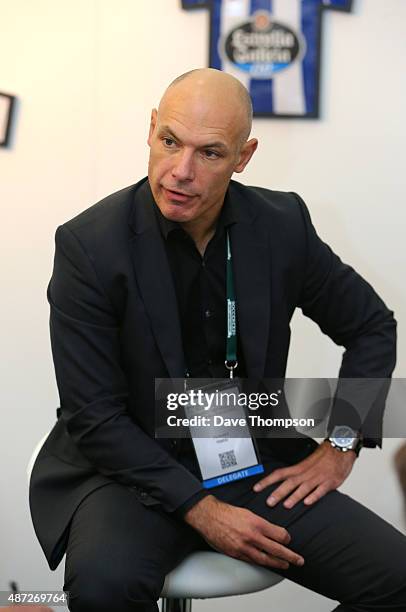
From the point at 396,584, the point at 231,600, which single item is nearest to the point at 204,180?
the point at 396,584

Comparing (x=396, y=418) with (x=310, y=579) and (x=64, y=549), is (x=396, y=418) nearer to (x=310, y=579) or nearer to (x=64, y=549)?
(x=310, y=579)

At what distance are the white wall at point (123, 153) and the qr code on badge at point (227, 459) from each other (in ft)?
3.51

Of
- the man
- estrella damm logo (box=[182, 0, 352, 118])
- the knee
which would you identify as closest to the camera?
the knee

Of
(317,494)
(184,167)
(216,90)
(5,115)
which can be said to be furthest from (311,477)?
(5,115)

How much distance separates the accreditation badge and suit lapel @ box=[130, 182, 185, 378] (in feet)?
0.29

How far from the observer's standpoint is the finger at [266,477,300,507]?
1.82 m

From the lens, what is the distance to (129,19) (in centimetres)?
280

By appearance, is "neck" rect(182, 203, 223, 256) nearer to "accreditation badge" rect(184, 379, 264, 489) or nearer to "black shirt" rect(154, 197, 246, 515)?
"black shirt" rect(154, 197, 246, 515)

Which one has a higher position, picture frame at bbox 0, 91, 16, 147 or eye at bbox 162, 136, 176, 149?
picture frame at bbox 0, 91, 16, 147

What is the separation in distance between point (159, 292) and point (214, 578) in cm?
59

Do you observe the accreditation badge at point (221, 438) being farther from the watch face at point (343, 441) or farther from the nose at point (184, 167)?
the nose at point (184, 167)

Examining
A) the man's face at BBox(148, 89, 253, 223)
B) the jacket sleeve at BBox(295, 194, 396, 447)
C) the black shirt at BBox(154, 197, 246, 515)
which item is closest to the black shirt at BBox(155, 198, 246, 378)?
the black shirt at BBox(154, 197, 246, 515)

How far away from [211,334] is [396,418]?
43.3 inches

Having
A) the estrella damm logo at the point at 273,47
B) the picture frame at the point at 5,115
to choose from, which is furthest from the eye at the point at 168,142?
the picture frame at the point at 5,115
